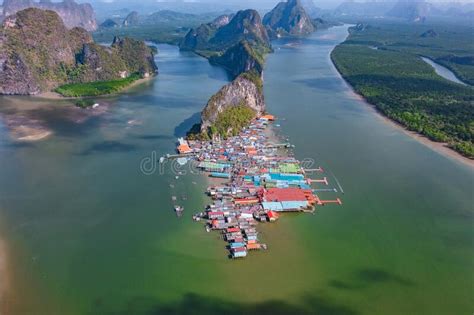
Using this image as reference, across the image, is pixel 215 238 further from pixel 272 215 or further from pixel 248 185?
pixel 248 185

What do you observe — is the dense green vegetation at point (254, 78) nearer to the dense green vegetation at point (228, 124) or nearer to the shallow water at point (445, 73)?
the dense green vegetation at point (228, 124)

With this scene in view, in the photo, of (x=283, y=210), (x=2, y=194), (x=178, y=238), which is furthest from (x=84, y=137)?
(x=283, y=210)

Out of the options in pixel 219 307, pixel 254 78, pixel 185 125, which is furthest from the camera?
pixel 254 78

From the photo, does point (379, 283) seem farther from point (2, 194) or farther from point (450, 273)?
point (2, 194)

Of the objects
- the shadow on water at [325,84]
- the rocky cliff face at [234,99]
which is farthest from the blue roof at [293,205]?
the shadow on water at [325,84]

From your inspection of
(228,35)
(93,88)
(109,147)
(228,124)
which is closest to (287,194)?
(228,124)

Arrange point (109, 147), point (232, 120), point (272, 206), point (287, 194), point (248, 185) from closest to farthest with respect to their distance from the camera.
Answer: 1. point (272, 206)
2. point (287, 194)
3. point (248, 185)
4. point (109, 147)
5. point (232, 120)

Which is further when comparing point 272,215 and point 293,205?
point 293,205
